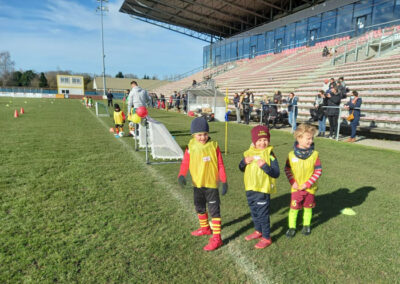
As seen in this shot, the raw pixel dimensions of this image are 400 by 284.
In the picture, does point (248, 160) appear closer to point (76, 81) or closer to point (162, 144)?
point (162, 144)

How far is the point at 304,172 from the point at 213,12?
134 ft

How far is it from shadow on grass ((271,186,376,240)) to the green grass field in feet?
0.05

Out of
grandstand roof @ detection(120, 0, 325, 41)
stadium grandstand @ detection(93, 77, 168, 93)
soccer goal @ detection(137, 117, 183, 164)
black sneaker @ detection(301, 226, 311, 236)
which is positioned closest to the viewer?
black sneaker @ detection(301, 226, 311, 236)

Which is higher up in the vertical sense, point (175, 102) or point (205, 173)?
point (175, 102)

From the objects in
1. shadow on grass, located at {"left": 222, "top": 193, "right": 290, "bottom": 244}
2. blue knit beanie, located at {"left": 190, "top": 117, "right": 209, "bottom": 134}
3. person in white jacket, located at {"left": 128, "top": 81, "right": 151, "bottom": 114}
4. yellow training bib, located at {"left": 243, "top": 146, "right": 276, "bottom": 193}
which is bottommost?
shadow on grass, located at {"left": 222, "top": 193, "right": 290, "bottom": 244}

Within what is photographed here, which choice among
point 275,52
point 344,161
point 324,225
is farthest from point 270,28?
point 324,225

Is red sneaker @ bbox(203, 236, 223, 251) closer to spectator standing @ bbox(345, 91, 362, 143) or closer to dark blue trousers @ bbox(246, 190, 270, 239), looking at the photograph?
dark blue trousers @ bbox(246, 190, 270, 239)

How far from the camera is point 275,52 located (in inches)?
1334

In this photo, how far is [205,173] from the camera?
2705mm

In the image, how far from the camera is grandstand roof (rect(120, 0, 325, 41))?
33.2 metres

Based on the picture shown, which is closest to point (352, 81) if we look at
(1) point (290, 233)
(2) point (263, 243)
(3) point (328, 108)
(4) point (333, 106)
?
(3) point (328, 108)

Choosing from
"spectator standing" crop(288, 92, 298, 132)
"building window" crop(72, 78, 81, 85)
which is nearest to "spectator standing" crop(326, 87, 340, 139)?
"spectator standing" crop(288, 92, 298, 132)

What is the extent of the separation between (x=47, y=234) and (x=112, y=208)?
2.80 feet

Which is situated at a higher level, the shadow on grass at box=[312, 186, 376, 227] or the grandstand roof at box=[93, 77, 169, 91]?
the grandstand roof at box=[93, 77, 169, 91]
